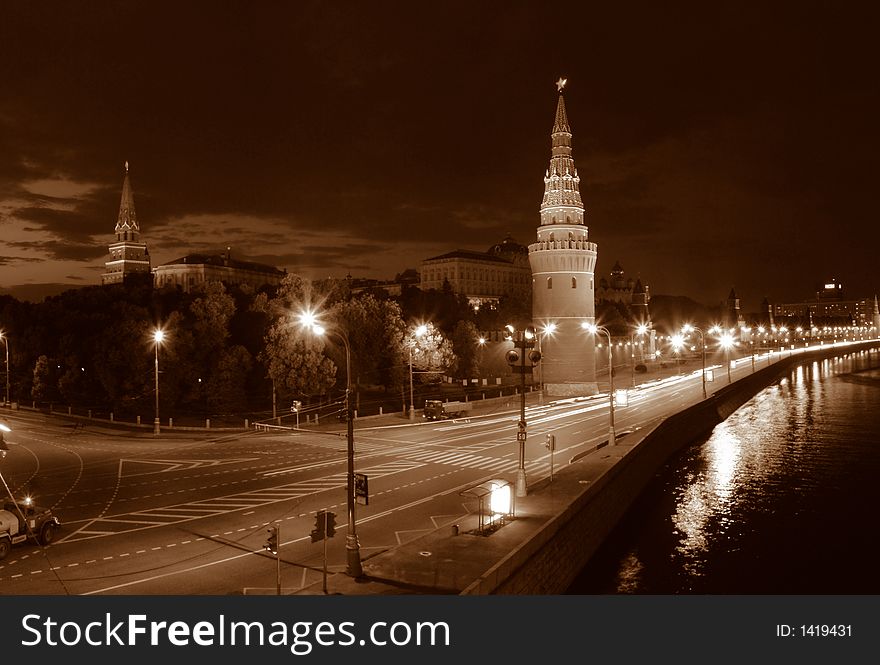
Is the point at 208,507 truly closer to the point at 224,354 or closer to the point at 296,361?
the point at 296,361

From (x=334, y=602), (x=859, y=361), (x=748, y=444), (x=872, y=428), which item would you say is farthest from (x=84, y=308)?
(x=859, y=361)

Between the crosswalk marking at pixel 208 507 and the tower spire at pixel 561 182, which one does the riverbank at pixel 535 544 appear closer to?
the crosswalk marking at pixel 208 507

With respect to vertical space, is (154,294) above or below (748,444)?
above

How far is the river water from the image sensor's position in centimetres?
2592

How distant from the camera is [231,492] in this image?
1166 inches

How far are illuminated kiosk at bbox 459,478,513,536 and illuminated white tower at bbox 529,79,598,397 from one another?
6008cm

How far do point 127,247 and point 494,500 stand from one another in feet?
539

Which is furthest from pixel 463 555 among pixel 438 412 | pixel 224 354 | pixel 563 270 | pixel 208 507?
pixel 563 270

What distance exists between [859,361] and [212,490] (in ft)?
590

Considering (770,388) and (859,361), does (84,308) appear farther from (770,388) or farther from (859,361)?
(859,361)

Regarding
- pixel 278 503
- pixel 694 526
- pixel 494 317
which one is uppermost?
pixel 494 317

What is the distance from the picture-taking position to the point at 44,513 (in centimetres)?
2270

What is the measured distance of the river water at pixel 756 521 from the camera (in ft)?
85.0

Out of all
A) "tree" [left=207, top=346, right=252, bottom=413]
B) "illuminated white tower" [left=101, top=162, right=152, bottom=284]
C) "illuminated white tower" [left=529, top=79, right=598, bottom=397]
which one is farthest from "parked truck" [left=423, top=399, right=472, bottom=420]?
"illuminated white tower" [left=101, top=162, right=152, bottom=284]
